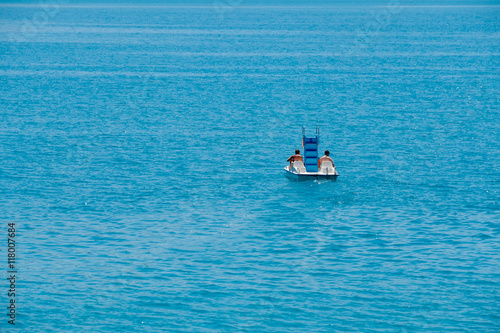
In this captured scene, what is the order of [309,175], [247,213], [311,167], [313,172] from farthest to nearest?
[311,167], [313,172], [309,175], [247,213]

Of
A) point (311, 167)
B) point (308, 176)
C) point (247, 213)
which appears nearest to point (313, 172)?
point (311, 167)

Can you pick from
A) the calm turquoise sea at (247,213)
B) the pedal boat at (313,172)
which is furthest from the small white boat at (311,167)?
the calm turquoise sea at (247,213)

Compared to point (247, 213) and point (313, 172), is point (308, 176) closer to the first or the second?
point (313, 172)

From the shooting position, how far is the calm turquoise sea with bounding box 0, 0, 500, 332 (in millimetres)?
33875

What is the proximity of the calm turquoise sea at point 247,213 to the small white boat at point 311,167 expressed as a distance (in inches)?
25.8

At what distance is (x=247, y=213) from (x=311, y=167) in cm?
942

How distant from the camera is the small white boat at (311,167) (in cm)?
5466

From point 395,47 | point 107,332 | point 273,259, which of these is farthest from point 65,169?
point 395,47

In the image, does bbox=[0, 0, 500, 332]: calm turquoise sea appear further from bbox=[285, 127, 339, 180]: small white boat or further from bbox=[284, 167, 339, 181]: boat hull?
bbox=[285, 127, 339, 180]: small white boat

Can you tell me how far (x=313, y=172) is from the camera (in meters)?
55.2

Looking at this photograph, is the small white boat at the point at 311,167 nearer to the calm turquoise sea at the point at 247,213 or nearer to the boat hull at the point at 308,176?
the boat hull at the point at 308,176

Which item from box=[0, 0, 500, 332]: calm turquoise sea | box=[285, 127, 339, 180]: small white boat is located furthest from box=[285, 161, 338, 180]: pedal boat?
box=[0, 0, 500, 332]: calm turquoise sea

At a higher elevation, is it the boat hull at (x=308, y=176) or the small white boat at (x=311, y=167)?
the small white boat at (x=311, y=167)

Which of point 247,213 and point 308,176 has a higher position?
point 308,176
